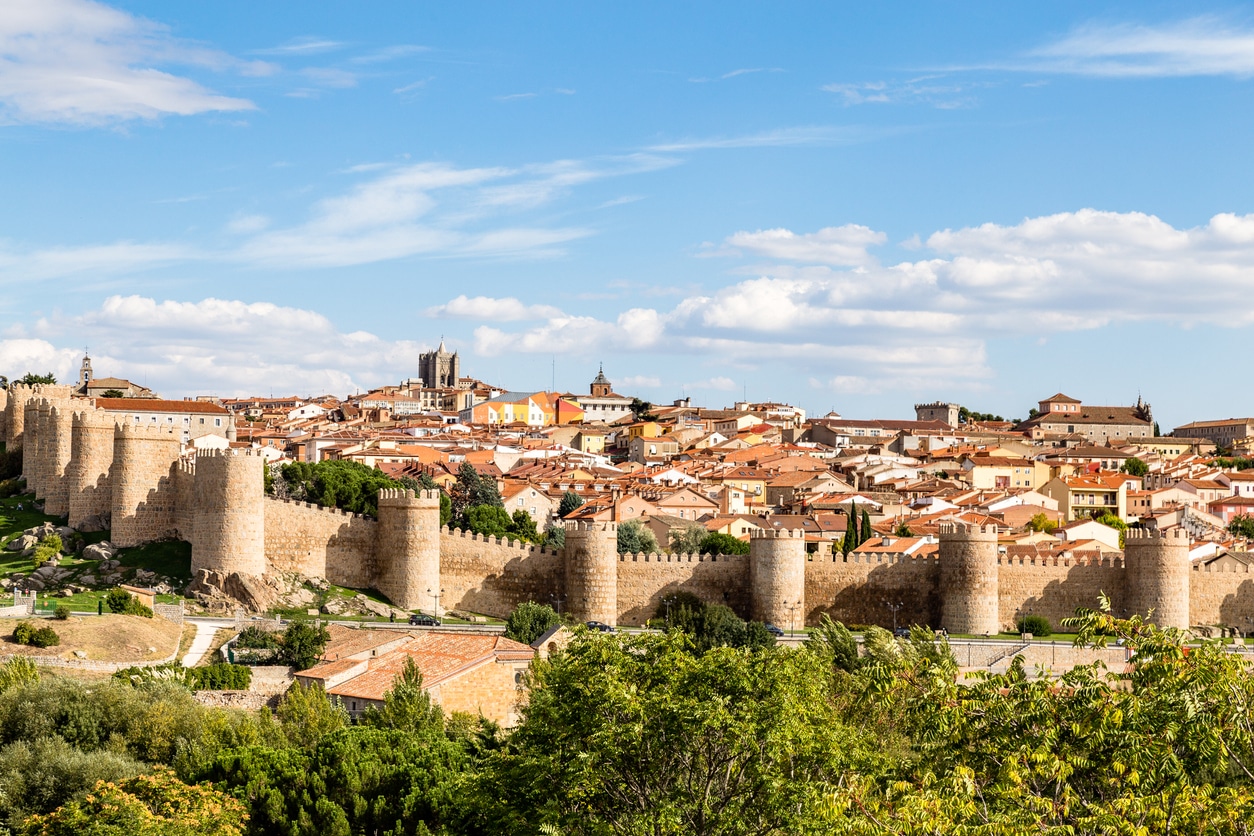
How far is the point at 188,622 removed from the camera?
137 feet

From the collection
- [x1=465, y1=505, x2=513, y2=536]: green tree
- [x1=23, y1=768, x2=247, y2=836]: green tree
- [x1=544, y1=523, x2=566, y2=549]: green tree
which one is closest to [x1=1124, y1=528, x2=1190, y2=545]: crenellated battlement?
[x1=544, y1=523, x2=566, y2=549]: green tree

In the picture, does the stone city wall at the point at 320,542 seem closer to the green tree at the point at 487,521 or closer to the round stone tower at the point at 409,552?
the round stone tower at the point at 409,552

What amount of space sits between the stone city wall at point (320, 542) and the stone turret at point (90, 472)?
5.19 meters

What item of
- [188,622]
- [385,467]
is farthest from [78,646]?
[385,467]

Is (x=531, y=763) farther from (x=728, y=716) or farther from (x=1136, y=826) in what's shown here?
(x=1136, y=826)

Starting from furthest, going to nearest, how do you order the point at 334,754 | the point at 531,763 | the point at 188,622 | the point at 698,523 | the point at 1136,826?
the point at 698,523 < the point at 188,622 < the point at 334,754 < the point at 531,763 < the point at 1136,826

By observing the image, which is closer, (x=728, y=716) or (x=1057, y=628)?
(x=728, y=716)

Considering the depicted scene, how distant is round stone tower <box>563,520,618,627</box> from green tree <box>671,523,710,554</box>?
1024 centimetres

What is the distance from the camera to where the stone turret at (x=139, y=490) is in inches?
1780

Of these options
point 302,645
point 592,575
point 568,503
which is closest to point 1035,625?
point 592,575

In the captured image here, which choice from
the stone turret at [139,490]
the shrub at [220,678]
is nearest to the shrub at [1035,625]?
the shrub at [220,678]

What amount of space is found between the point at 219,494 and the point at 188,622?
3959mm

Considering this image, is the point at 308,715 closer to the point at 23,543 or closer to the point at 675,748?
the point at 675,748

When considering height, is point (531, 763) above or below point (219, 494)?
below
